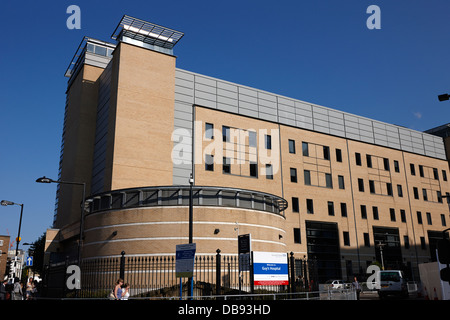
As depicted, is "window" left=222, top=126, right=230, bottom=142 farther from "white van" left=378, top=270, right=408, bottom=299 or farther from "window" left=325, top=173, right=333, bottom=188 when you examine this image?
"white van" left=378, top=270, right=408, bottom=299

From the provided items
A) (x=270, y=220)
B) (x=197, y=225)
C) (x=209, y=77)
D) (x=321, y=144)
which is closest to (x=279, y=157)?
(x=321, y=144)

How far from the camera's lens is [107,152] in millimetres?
40312

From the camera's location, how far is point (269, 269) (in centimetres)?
1864

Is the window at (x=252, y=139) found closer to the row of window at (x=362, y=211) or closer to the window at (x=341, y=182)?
the row of window at (x=362, y=211)

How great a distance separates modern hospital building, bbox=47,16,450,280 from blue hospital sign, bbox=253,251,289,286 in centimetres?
997

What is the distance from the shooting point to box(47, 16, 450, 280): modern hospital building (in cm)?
2984

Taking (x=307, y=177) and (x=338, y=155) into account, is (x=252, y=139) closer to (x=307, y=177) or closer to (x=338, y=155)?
(x=307, y=177)

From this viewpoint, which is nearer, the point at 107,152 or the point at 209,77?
the point at 107,152

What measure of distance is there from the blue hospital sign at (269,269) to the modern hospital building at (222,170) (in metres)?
9.97

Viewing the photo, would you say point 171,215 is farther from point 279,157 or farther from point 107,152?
point 279,157

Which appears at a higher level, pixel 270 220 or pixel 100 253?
pixel 270 220

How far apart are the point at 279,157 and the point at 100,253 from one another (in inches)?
1048

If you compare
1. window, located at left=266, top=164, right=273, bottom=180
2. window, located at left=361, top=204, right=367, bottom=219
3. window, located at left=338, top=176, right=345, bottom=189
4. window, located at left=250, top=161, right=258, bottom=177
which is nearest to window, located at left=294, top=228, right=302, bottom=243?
window, located at left=266, top=164, right=273, bottom=180
